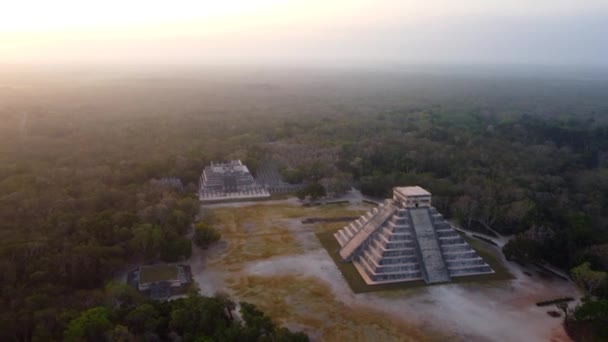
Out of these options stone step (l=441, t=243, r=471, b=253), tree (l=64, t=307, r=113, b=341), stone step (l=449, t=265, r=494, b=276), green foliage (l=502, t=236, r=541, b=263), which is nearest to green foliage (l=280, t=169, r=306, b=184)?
stone step (l=441, t=243, r=471, b=253)

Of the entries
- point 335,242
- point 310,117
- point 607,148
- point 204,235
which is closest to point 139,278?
point 204,235

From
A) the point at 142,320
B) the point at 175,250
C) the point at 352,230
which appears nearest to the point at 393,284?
the point at 352,230

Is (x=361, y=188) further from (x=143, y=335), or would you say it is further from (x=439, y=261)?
(x=143, y=335)

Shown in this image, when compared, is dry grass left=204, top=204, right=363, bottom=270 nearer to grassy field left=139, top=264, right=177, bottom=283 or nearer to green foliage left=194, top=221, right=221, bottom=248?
green foliage left=194, top=221, right=221, bottom=248

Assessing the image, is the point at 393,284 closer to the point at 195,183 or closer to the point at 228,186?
the point at 228,186

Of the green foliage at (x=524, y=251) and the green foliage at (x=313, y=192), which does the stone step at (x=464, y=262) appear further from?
the green foliage at (x=313, y=192)
